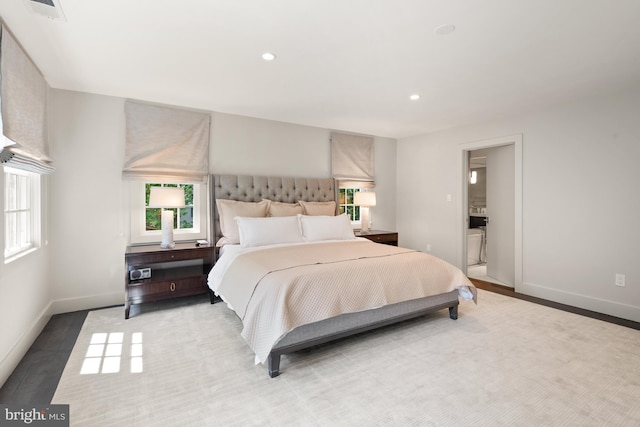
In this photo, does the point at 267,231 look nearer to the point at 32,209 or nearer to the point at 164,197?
the point at 164,197

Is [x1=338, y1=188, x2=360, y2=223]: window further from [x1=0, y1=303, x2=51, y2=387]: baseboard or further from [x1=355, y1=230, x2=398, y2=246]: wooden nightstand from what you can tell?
[x1=0, y1=303, x2=51, y2=387]: baseboard

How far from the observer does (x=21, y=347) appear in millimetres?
2492

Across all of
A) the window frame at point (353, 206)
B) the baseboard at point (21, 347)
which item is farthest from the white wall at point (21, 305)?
the window frame at point (353, 206)

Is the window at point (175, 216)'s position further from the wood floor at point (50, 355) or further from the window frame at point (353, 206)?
the window frame at point (353, 206)

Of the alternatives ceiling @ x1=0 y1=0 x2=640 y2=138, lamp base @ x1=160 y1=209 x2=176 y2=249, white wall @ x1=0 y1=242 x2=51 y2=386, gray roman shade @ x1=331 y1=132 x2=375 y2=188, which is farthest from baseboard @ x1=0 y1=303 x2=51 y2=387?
gray roman shade @ x1=331 y1=132 x2=375 y2=188

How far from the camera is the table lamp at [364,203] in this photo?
528 cm

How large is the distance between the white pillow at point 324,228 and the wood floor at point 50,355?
1598 millimetres

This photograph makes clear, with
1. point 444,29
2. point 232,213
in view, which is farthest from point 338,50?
point 232,213

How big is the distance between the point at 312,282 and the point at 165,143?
2.76 m

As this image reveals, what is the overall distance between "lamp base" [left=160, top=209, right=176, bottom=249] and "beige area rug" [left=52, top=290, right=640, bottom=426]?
2.93ft

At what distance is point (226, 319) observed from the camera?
10.8 feet

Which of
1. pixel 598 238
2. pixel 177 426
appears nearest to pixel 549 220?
pixel 598 238

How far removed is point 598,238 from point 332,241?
3.05 meters

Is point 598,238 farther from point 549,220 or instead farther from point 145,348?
point 145,348
